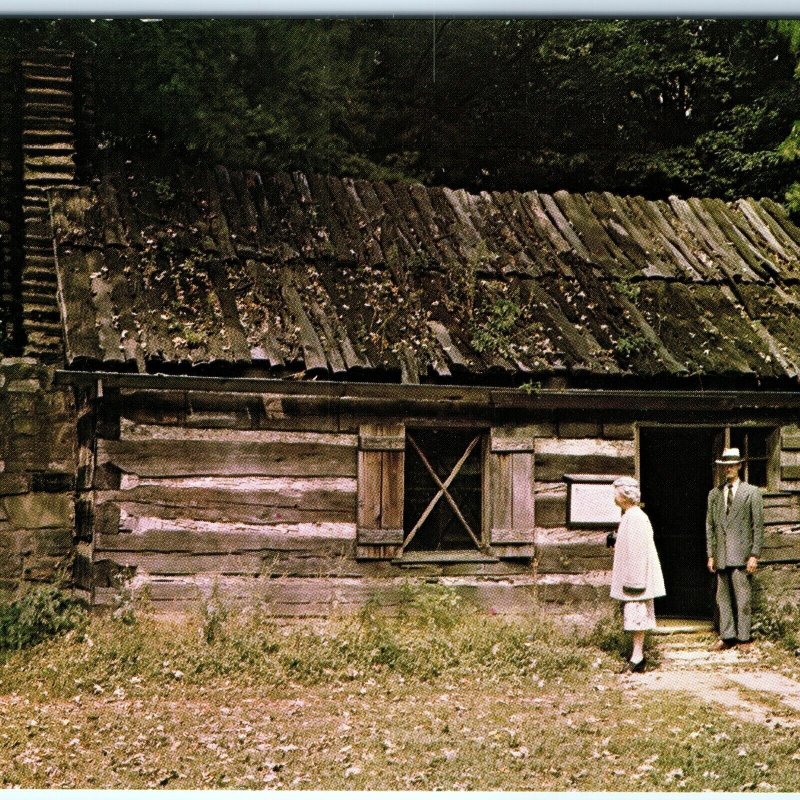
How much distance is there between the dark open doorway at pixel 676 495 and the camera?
38.0 feet

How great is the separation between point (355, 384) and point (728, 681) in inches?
143

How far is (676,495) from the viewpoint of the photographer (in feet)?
39.2

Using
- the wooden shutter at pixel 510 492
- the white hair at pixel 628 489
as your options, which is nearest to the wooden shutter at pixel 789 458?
the white hair at pixel 628 489

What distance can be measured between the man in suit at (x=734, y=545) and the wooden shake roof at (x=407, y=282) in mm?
1007

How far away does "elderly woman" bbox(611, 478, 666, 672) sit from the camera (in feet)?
27.0

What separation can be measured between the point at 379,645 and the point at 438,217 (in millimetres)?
4325

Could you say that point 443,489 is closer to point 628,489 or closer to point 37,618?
point 628,489

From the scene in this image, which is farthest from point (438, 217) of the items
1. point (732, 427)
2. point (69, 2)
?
point (69, 2)

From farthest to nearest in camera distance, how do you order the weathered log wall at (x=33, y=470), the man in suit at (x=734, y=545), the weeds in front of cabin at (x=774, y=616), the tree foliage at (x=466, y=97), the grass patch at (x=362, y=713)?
1. the weathered log wall at (x=33, y=470)
2. the man in suit at (x=734, y=545)
3. the weeds in front of cabin at (x=774, y=616)
4. the tree foliage at (x=466, y=97)
5. the grass patch at (x=362, y=713)

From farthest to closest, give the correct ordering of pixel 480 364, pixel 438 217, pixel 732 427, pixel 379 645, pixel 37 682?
pixel 438 217, pixel 732 427, pixel 480 364, pixel 379 645, pixel 37 682

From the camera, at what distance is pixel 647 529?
8.27 m

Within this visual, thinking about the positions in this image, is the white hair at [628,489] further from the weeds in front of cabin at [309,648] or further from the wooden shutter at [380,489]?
the wooden shutter at [380,489]

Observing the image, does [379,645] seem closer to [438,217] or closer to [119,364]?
[119,364]

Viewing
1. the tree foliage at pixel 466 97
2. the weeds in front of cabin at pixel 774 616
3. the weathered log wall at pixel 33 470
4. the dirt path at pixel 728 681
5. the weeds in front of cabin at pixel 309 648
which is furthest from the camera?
the weathered log wall at pixel 33 470
